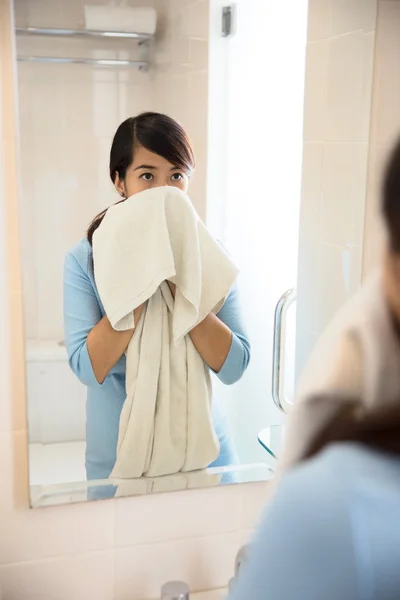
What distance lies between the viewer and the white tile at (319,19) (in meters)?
1.03

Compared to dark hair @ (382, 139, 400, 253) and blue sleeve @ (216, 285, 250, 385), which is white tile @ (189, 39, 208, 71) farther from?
dark hair @ (382, 139, 400, 253)

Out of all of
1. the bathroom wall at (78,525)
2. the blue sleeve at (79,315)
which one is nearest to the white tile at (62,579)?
the bathroom wall at (78,525)

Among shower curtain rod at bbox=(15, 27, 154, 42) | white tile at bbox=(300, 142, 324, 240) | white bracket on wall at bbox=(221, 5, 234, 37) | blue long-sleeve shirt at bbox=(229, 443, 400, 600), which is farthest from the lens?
white tile at bbox=(300, 142, 324, 240)

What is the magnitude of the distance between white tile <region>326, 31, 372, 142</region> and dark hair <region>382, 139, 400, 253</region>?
73 centimetres

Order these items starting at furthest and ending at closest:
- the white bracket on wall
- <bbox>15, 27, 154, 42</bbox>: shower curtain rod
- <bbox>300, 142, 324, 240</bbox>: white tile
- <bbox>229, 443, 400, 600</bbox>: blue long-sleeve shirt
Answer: <bbox>300, 142, 324, 240</bbox>: white tile, the white bracket on wall, <bbox>15, 27, 154, 42</bbox>: shower curtain rod, <bbox>229, 443, 400, 600</bbox>: blue long-sleeve shirt

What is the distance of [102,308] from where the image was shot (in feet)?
3.18

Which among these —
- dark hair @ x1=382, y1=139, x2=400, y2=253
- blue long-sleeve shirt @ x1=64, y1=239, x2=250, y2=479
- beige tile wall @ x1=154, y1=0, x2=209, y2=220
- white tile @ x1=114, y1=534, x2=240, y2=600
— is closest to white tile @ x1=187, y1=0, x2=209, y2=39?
beige tile wall @ x1=154, y1=0, x2=209, y2=220

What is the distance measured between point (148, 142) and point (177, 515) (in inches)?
22.6

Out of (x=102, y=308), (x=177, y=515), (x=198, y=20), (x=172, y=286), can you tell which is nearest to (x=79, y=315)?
(x=102, y=308)

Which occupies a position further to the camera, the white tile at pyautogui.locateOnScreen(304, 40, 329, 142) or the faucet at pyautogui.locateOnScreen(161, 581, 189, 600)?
the white tile at pyautogui.locateOnScreen(304, 40, 329, 142)

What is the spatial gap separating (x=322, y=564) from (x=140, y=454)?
663 mm

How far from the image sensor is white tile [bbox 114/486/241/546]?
3.32 feet

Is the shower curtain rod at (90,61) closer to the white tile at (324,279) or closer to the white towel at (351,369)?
the white tile at (324,279)

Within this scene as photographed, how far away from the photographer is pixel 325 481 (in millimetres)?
375
